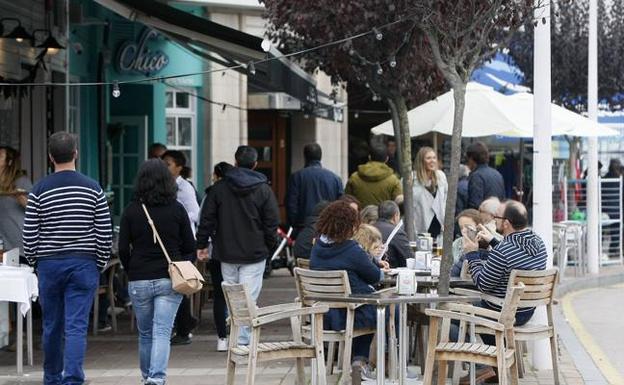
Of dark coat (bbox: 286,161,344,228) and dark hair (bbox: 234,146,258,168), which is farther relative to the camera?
dark coat (bbox: 286,161,344,228)

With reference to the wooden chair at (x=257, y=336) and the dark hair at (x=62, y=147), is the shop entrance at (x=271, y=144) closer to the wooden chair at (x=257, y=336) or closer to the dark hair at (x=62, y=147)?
the dark hair at (x=62, y=147)

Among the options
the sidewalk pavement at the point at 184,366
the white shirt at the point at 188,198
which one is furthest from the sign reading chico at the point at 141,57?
the sidewalk pavement at the point at 184,366

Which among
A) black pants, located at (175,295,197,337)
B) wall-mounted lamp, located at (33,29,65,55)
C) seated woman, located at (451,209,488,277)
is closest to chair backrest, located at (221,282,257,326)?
seated woman, located at (451,209,488,277)

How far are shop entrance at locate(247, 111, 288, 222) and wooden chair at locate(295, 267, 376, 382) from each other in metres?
17.3

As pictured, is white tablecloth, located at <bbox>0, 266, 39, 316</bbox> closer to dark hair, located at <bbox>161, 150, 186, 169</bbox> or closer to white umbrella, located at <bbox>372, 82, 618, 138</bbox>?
dark hair, located at <bbox>161, 150, 186, 169</bbox>

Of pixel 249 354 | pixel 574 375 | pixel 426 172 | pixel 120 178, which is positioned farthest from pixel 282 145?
pixel 249 354

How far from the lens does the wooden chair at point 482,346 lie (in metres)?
8.95

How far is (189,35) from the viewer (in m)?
12.7

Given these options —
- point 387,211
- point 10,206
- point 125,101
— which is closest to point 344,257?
point 387,211

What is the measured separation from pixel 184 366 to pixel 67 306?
2074mm

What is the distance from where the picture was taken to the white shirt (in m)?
13.7

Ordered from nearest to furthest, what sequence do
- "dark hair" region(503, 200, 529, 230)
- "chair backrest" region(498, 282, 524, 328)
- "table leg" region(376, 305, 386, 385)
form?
1. "chair backrest" region(498, 282, 524, 328)
2. "table leg" region(376, 305, 386, 385)
3. "dark hair" region(503, 200, 529, 230)

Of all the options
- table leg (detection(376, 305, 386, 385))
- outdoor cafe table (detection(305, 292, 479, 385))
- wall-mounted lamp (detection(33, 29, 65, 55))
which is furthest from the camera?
wall-mounted lamp (detection(33, 29, 65, 55))

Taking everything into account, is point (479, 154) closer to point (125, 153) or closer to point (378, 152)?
point (378, 152)
